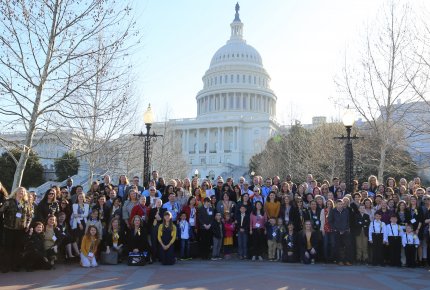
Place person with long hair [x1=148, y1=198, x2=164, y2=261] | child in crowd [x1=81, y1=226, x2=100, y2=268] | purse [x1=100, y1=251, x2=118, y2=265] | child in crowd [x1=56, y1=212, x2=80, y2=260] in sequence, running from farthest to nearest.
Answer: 1. person with long hair [x1=148, y1=198, x2=164, y2=261]
2. purse [x1=100, y1=251, x2=118, y2=265]
3. child in crowd [x1=56, y1=212, x2=80, y2=260]
4. child in crowd [x1=81, y1=226, x2=100, y2=268]

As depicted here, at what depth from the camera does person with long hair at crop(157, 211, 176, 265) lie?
11.4 meters

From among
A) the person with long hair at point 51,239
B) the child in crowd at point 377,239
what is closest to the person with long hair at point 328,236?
the child in crowd at point 377,239

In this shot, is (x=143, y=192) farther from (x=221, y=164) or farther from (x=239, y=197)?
(x=221, y=164)

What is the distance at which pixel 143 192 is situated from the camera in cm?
1354

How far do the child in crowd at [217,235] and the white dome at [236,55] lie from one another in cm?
9597

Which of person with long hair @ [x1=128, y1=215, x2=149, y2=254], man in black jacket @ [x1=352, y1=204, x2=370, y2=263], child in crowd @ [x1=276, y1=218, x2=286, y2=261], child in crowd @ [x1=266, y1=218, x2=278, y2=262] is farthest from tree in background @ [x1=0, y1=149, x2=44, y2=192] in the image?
man in black jacket @ [x1=352, y1=204, x2=370, y2=263]

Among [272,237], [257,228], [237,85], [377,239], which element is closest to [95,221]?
[257,228]

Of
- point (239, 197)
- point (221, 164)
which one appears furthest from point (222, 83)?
point (239, 197)

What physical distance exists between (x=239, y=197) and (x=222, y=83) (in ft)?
Result: 308

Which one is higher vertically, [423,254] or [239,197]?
[239,197]

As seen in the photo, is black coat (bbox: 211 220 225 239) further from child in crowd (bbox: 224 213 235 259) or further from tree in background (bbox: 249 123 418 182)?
tree in background (bbox: 249 123 418 182)

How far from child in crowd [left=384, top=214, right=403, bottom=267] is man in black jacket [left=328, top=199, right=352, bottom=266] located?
0.95 metres

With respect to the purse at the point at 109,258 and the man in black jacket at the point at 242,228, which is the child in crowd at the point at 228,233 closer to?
the man in black jacket at the point at 242,228

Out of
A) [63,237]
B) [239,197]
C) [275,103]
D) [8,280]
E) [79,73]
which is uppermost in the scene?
[275,103]
